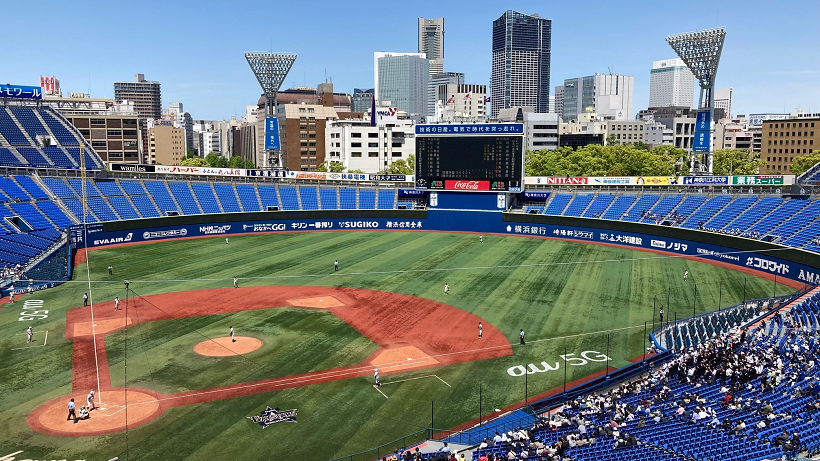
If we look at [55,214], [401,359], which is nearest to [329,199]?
[55,214]

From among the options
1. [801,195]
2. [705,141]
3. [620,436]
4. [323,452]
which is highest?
[705,141]

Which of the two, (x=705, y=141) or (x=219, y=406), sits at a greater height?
(x=705, y=141)

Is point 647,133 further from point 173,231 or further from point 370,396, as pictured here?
point 370,396

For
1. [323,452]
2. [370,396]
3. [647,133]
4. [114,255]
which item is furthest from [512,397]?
[647,133]

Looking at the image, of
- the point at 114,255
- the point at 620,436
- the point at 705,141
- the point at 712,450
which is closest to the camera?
the point at 712,450

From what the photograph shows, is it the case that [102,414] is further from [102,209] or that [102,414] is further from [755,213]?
[755,213]

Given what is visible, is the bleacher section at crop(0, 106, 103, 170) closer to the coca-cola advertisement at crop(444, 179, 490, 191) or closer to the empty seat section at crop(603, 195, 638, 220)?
the coca-cola advertisement at crop(444, 179, 490, 191)
